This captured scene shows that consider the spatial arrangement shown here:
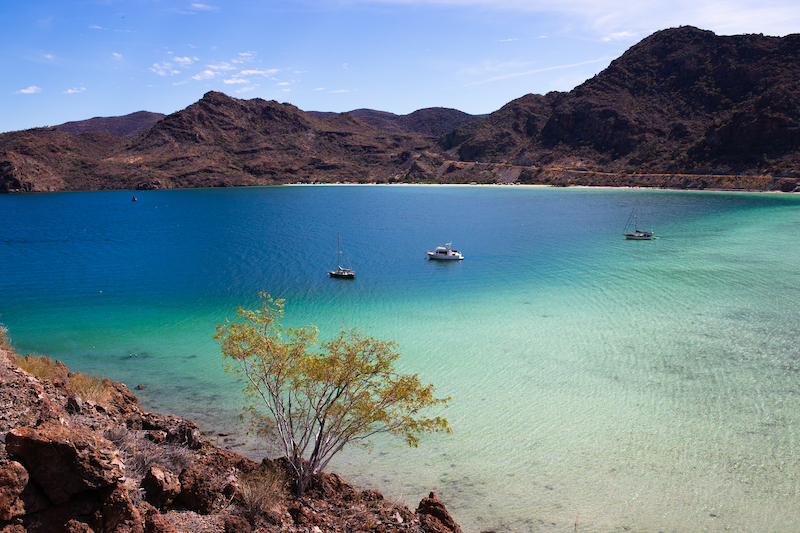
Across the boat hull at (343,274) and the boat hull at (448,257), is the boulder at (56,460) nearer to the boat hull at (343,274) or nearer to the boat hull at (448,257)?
the boat hull at (343,274)

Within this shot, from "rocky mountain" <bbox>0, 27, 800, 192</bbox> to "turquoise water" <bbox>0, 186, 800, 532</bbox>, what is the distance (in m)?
73.0

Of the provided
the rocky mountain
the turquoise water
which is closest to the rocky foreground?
the turquoise water

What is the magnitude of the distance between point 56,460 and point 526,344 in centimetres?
1895

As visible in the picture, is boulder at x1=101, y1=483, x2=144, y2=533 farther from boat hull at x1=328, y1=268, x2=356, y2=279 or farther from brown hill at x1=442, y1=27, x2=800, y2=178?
brown hill at x1=442, y1=27, x2=800, y2=178

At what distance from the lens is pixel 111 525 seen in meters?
6.70

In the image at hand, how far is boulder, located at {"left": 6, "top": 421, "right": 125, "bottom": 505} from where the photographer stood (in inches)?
251

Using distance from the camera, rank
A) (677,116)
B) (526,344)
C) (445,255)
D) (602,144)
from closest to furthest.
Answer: (526,344) < (445,255) < (677,116) < (602,144)

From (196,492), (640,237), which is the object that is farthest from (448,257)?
(196,492)

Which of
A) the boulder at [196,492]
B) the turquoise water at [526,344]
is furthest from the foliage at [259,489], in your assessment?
the turquoise water at [526,344]

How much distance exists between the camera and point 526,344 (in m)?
22.4

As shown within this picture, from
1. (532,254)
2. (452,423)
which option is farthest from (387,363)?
(532,254)

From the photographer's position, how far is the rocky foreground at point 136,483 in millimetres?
6398

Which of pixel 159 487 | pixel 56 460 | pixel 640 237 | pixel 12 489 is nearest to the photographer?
pixel 12 489

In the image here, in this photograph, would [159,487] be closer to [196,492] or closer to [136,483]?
[136,483]
